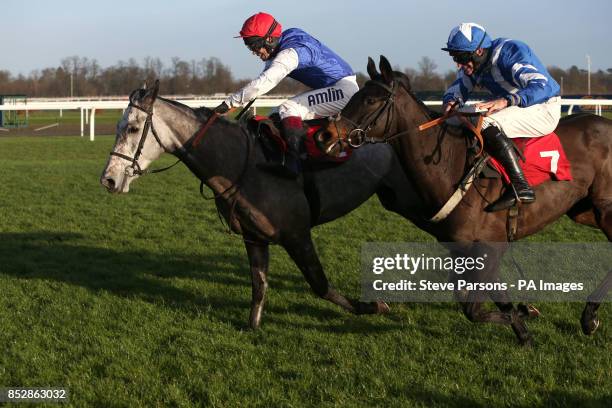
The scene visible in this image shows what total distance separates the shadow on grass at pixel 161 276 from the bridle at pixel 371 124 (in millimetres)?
1630

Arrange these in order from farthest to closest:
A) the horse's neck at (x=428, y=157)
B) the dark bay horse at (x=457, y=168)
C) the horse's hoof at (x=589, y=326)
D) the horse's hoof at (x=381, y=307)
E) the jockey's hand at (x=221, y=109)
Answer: the horse's hoof at (x=381, y=307), the jockey's hand at (x=221, y=109), the horse's hoof at (x=589, y=326), the horse's neck at (x=428, y=157), the dark bay horse at (x=457, y=168)

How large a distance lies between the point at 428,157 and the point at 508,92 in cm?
89

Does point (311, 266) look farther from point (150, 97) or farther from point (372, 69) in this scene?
point (150, 97)

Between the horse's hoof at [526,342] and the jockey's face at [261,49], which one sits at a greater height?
the jockey's face at [261,49]

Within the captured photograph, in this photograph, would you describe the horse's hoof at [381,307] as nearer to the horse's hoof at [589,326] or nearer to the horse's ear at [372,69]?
the horse's hoof at [589,326]

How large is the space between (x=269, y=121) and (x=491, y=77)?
5.49 ft

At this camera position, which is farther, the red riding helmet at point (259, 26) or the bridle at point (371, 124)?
the red riding helmet at point (259, 26)

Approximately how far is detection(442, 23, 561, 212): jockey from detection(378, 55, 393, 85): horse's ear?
0.64m

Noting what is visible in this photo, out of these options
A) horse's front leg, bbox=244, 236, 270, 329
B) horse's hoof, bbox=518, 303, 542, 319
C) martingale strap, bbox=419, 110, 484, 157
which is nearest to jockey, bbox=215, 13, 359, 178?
horse's front leg, bbox=244, 236, 270, 329

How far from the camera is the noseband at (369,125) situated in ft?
14.6

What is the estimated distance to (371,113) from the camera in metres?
4.55

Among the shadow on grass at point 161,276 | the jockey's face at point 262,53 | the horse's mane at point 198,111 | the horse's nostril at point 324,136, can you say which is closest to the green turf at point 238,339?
the shadow on grass at point 161,276

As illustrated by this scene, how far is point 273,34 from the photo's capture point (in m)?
5.46

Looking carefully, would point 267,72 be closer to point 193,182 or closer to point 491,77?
point 491,77
